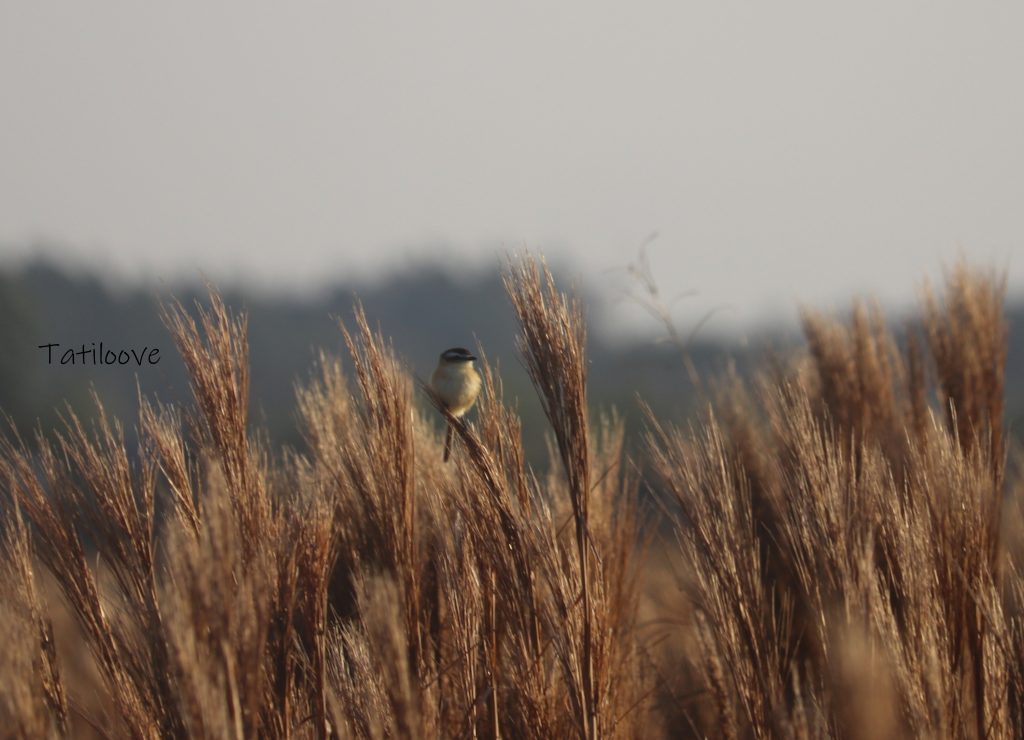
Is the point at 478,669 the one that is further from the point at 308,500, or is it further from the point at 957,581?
the point at 957,581

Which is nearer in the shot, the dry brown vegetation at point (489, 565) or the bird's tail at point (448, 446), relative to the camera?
the dry brown vegetation at point (489, 565)

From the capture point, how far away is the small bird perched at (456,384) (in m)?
3.34

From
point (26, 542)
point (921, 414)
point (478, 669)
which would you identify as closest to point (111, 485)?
point (26, 542)

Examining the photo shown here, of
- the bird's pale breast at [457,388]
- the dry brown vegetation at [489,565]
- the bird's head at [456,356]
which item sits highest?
the bird's head at [456,356]

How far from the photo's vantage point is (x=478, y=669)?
10.1ft

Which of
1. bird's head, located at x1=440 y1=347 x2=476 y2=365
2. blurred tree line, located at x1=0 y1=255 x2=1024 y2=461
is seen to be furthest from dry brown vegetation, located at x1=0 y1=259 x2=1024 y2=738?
blurred tree line, located at x1=0 y1=255 x2=1024 y2=461

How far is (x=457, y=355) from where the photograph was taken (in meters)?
3.49

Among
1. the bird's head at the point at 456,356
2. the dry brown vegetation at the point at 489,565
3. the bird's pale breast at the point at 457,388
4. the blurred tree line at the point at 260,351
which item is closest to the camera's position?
the dry brown vegetation at the point at 489,565

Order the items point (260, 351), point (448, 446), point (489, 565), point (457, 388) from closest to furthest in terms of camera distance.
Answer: point (489, 565), point (457, 388), point (448, 446), point (260, 351)

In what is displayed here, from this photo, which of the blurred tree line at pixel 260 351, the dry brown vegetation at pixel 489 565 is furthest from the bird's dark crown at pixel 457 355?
the blurred tree line at pixel 260 351

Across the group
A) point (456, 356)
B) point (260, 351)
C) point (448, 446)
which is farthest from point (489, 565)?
point (260, 351)

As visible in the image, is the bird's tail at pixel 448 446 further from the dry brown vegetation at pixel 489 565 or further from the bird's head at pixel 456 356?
the dry brown vegetation at pixel 489 565

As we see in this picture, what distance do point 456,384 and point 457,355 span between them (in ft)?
0.56

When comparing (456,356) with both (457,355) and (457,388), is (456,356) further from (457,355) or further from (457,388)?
(457,388)
